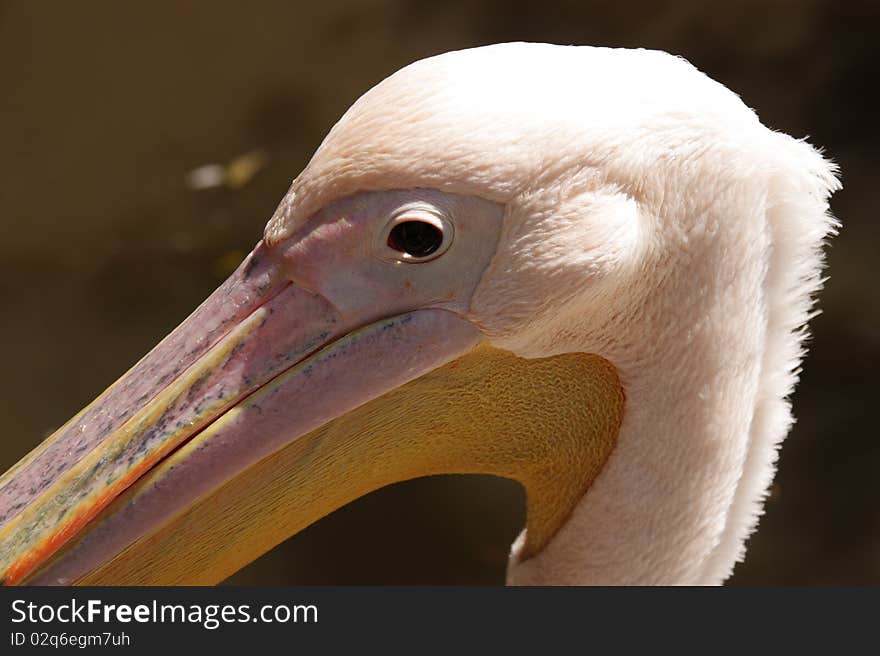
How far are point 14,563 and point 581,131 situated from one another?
118 cm

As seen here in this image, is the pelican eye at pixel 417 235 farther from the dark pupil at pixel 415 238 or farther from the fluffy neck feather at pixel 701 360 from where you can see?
the fluffy neck feather at pixel 701 360

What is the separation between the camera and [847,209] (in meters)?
4.97

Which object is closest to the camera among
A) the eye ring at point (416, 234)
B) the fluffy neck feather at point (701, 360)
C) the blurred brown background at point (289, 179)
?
the eye ring at point (416, 234)

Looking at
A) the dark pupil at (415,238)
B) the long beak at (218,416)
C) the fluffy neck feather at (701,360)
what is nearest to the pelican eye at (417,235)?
the dark pupil at (415,238)

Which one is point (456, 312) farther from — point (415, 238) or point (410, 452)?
point (410, 452)

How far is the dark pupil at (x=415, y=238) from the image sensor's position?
1.93m

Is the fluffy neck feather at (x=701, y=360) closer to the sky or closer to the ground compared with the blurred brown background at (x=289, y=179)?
closer to the ground

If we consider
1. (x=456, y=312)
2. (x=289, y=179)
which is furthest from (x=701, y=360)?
(x=289, y=179)

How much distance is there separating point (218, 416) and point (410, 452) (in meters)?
0.42

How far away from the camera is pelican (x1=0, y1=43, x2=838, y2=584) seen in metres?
1.93

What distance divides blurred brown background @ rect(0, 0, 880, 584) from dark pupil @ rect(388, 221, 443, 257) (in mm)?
2652

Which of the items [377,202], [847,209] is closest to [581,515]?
[377,202]

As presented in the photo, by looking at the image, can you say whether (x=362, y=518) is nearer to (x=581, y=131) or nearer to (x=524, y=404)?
(x=524, y=404)

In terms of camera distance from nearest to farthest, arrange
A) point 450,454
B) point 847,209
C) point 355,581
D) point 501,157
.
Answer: point 501,157
point 450,454
point 355,581
point 847,209
